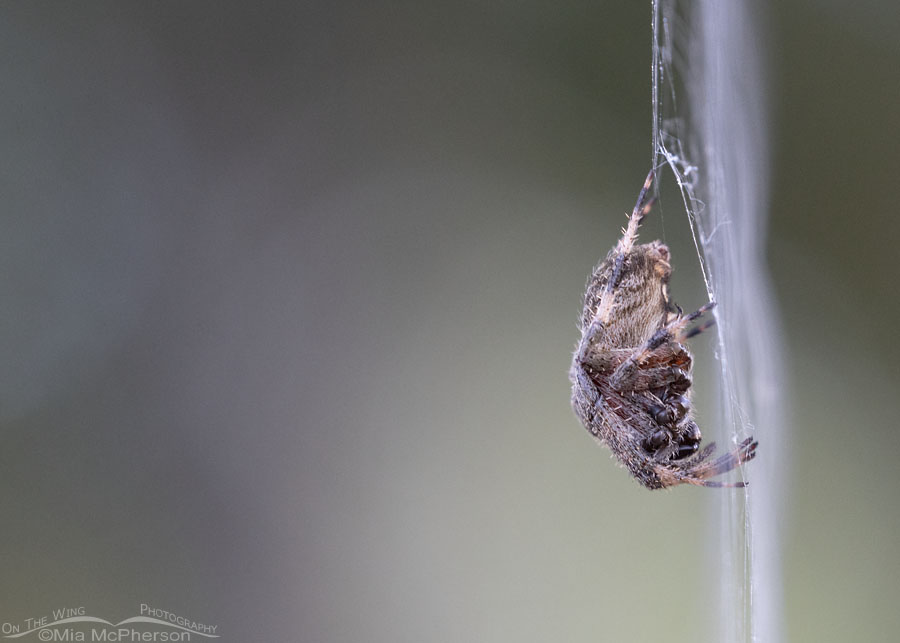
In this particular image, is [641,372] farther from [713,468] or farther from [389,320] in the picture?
[389,320]

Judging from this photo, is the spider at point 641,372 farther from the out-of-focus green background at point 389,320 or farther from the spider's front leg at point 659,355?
the out-of-focus green background at point 389,320

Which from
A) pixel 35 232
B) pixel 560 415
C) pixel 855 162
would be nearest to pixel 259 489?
pixel 560 415

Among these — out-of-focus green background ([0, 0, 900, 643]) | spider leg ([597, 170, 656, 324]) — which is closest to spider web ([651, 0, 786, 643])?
spider leg ([597, 170, 656, 324])

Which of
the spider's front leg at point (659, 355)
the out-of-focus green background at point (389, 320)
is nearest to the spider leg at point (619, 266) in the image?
the spider's front leg at point (659, 355)

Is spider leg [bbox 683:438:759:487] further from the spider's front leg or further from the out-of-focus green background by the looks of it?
the out-of-focus green background

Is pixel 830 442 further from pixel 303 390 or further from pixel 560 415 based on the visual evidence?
pixel 303 390
